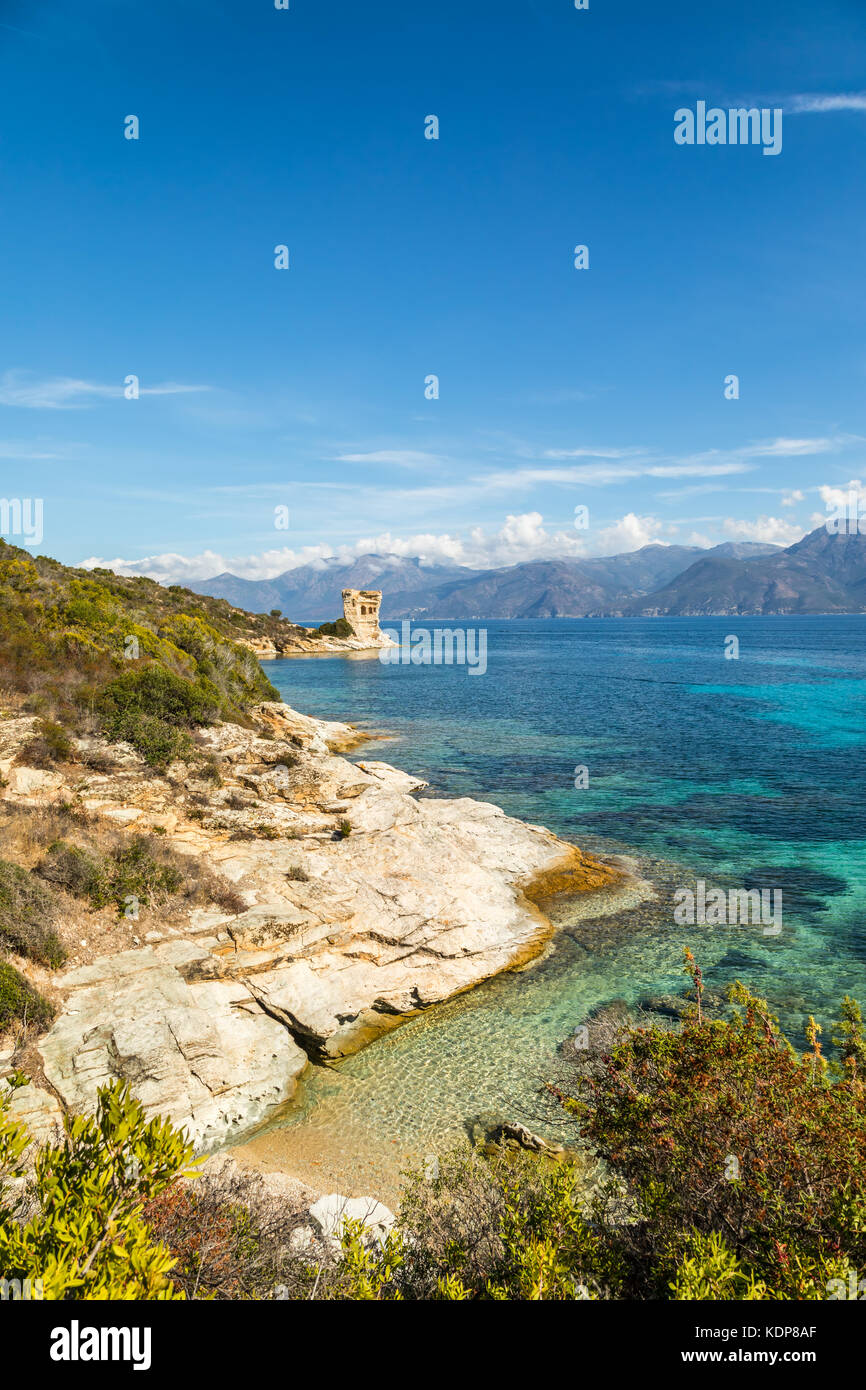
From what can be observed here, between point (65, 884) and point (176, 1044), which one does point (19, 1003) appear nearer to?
point (176, 1044)

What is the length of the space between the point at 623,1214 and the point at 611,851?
17130mm

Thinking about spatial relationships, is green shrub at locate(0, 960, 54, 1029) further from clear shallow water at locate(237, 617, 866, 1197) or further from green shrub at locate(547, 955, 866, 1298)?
green shrub at locate(547, 955, 866, 1298)

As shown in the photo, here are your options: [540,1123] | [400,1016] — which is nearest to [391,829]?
[400,1016]

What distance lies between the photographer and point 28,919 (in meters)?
12.4

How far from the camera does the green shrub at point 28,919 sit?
12078 millimetres

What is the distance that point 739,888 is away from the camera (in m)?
21.1

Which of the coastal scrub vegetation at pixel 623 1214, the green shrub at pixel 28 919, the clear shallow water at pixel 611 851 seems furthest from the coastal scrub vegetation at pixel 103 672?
the coastal scrub vegetation at pixel 623 1214

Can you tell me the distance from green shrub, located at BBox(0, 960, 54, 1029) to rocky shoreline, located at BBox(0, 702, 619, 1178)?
0.33m

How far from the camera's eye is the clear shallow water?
1194 centimetres

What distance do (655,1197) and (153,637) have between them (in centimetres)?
2752

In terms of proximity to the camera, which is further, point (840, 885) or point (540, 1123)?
point (840, 885)

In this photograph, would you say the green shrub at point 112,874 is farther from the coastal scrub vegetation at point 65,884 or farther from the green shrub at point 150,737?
the green shrub at point 150,737

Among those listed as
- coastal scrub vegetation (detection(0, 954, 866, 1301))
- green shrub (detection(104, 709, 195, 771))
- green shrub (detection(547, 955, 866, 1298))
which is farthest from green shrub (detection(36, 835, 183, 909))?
green shrub (detection(547, 955, 866, 1298))
